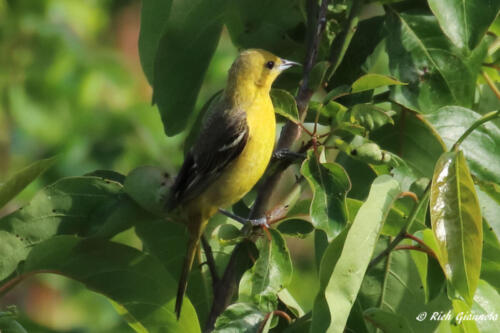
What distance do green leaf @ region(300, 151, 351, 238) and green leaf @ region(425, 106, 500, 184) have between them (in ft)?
1.54

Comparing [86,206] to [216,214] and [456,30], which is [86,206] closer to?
[216,214]

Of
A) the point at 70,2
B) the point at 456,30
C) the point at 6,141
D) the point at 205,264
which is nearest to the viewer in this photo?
the point at 456,30

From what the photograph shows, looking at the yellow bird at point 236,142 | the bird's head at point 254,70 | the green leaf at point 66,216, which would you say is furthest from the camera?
the bird's head at point 254,70

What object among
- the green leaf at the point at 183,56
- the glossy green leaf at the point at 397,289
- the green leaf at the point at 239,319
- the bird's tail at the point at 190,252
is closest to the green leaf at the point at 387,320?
the glossy green leaf at the point at 397,289

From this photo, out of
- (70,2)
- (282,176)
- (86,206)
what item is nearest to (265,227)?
(282,176)

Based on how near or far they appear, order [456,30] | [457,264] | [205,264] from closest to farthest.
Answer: [457,264] → [456,30] → [205,264]

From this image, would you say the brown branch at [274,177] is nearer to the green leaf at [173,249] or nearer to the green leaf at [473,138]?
the green leaf at [173,249]

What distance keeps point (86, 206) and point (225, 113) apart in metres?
1.01

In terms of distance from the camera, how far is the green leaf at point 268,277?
2.12 meters

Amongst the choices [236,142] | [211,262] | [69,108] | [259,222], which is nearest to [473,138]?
[259,222]

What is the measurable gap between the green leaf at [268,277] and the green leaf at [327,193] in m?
0.15

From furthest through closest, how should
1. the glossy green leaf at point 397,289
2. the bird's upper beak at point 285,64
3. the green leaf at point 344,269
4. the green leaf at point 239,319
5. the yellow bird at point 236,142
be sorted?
the yellow bird at point 236,142, the bird's upper beak at point 285,64, the glossy green leaf at point 397,289, the green leaf at point 239,319, the green leaf at point 344,269

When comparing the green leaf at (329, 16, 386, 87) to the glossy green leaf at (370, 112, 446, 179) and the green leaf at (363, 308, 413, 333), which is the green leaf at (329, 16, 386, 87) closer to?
the glossy green leaf at (370, 112, 446, 179)

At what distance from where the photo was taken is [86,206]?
2322 mm
